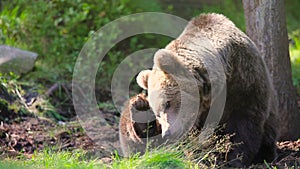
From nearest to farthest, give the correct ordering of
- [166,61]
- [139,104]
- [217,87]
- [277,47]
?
[166,61] < [217,87] < [139,104] < [277,47]

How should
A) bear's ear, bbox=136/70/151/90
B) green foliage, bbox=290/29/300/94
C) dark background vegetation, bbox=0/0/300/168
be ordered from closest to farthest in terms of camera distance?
bear's ear, bbox=136/70/151/90 → dark background vegetation, bbox=0/0/300/168 → green foliage, bbox=290/29/300/94

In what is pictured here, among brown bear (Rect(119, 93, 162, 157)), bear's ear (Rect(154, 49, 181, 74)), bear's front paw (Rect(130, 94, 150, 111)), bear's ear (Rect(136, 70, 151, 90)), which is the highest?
bear's ear (Rect(154, 49, 181, 74))

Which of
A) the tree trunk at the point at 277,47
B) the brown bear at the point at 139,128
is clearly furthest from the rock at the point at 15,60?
the tree trunk at the point at 277,47

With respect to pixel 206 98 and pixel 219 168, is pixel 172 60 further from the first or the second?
pixel 219 168

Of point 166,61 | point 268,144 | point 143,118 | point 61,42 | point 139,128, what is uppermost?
point 166,61

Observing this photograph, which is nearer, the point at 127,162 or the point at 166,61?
the point at 127,162

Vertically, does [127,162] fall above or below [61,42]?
below

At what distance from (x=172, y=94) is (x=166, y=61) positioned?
351mm

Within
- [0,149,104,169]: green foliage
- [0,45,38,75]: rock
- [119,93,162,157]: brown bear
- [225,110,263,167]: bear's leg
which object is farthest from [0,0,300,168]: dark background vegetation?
[0,149,104,169]: green foliage

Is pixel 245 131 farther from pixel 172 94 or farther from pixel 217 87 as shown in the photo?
pixel 172 94

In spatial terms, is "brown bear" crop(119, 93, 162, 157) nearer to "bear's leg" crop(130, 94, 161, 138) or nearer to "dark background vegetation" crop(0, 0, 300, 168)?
"bear's leg" crop(130, 94, 161, 138)

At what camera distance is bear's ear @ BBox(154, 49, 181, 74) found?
14.3 feet

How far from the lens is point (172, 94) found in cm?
462

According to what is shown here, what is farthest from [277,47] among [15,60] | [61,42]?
[61,42]
